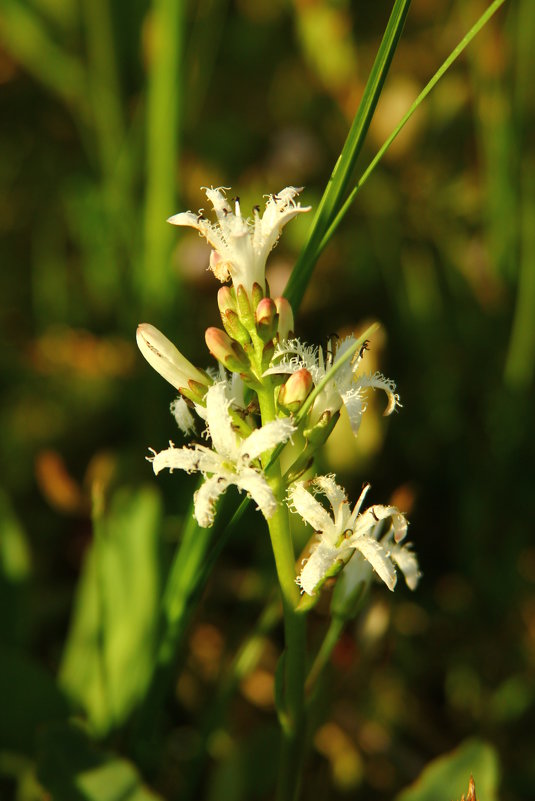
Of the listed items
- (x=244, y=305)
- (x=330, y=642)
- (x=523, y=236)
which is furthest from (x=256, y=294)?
(x=523, y=236)

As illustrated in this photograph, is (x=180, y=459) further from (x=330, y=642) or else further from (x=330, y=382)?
(x=330, y=642)

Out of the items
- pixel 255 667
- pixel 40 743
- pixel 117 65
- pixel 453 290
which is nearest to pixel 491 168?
pixel 453 290

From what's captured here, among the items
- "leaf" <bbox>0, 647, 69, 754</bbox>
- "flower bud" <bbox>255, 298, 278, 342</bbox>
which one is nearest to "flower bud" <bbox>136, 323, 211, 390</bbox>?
"flower bud" <bbox>255, 298, 278, 342</bbox>

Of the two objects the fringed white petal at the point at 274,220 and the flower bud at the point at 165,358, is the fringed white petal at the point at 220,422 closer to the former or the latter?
the flower bud at the point at 165,358

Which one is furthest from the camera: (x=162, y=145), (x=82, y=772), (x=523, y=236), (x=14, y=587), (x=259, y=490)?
(x=523, y=236)

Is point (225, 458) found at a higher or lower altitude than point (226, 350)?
lower

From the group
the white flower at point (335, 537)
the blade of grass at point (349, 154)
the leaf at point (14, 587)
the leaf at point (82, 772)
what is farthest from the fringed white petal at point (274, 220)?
the leaf at point (14, 587)

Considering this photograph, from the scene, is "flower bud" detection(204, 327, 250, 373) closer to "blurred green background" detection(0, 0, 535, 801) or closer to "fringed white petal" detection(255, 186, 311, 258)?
"fringed white petal" detection(255, 186, 311, 258)

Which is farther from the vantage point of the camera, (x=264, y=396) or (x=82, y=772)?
(x=82, y=772)
